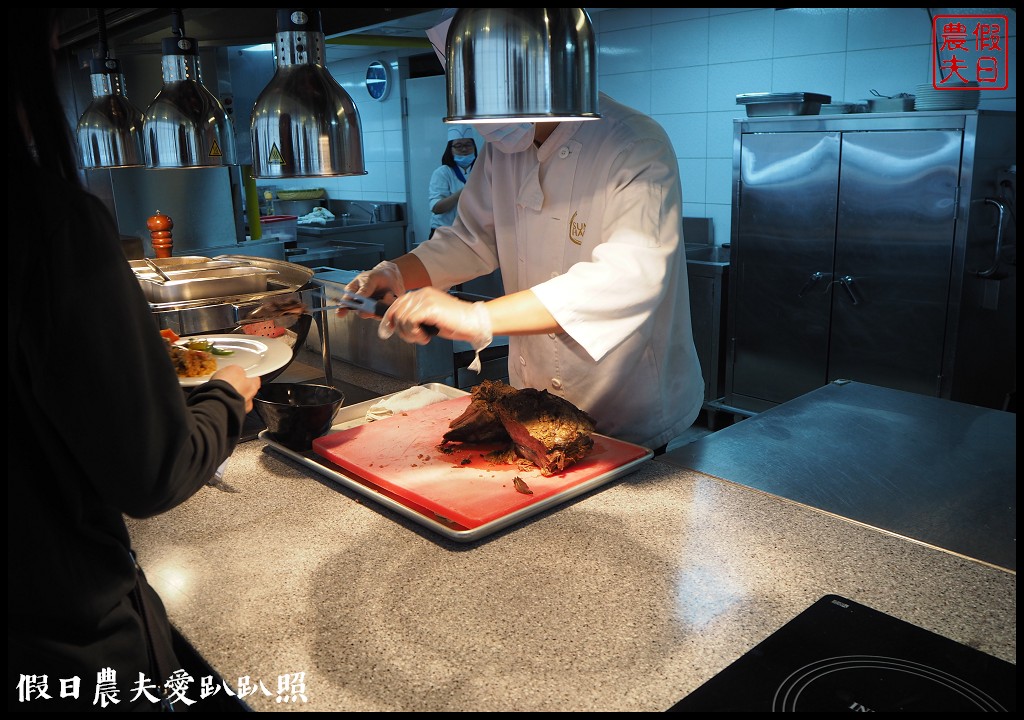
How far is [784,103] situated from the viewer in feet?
13.6

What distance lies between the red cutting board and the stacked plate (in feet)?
9.49

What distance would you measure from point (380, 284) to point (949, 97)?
2.97 metres

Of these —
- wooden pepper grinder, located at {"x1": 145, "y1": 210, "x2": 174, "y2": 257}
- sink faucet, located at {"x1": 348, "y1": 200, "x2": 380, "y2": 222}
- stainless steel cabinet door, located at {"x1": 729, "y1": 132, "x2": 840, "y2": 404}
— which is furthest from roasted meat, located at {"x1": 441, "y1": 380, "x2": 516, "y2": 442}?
sink faucet, located at {"x1": 348, "y1": 200, "x2": 380, "y2": 222}

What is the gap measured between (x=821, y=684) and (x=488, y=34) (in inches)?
39.5

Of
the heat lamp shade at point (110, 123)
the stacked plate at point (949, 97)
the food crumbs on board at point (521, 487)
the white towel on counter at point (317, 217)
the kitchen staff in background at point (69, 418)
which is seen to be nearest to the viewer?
the kitchen staff in background at point (69, 418)

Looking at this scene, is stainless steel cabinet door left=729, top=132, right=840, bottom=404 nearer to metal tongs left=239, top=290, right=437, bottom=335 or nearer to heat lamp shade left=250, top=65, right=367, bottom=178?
metal tongs left=239, top=290, right=437, bottom=335

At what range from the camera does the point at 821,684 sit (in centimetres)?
103

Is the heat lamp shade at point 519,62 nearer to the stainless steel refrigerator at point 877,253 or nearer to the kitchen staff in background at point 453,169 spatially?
the stainless steel refrigerator at point 877,253

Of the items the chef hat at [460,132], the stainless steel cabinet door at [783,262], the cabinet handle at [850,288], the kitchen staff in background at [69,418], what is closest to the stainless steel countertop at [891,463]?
the kitchen staff in background at [69,418]

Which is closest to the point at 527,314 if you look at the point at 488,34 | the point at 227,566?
the point at 488,34

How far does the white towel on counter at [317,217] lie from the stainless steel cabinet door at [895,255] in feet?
17.3

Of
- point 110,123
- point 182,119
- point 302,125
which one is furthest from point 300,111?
point 110,123

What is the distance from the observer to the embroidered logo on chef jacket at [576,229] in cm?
199

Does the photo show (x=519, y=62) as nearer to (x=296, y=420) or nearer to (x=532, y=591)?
(x=532, y=591)
